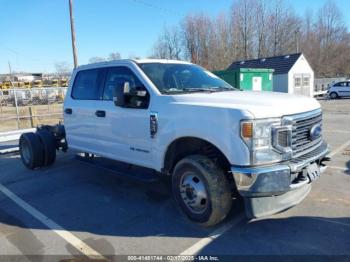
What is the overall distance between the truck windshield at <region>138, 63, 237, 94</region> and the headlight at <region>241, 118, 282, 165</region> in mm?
1448

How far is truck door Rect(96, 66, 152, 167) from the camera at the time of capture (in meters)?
4.62

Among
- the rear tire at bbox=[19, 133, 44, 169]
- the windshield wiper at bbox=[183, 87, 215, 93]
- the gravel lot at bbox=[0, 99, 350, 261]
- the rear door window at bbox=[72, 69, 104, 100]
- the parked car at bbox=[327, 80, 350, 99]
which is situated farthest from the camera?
the parked car at bbox=[327, 80, 350, 99]

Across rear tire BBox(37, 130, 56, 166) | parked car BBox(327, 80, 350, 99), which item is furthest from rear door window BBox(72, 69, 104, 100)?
parked car BBox(327, 80, 350, 99)

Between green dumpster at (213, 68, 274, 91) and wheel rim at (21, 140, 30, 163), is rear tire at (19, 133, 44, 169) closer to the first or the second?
wheel rim at (21, 140, 30, 163)

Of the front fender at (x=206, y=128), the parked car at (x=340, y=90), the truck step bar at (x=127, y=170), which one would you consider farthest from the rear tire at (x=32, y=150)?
the parked car at (x=340, y=90)

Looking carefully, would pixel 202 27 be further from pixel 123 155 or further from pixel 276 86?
pixel 123 155

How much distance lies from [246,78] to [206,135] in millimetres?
14999

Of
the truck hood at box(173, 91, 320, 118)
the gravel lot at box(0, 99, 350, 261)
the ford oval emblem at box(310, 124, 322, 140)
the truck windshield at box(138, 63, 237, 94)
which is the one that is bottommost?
the gravel lot at box(0, 99, 350, 261)

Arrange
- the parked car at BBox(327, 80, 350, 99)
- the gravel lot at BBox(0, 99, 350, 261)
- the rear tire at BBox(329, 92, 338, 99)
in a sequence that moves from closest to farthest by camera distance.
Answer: the gravel lot at BBox(0, 99, 350, 261) → the parked car at BBox(327, 80, 350, 99) → the rear tire at BBox(329, 92, 338, 99)

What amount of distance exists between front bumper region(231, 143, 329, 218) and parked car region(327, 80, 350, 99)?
2941 cm

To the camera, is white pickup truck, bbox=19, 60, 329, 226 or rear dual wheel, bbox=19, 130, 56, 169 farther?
rear dual wheel, bbox=19, 130, 56, 169

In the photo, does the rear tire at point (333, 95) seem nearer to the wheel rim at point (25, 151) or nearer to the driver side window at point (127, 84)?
the wheel rim at point (25, 151)

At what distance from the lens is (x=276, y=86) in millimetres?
31953

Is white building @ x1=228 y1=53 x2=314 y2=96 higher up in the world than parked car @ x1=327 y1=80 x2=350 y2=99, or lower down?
higher up
